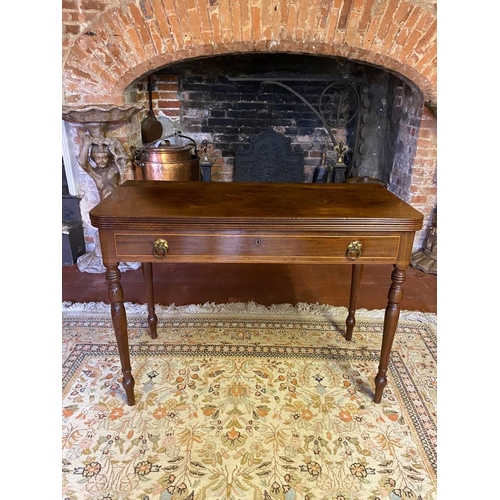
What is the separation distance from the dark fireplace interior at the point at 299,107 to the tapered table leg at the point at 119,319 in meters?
2.26

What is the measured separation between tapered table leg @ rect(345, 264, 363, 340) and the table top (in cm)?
44

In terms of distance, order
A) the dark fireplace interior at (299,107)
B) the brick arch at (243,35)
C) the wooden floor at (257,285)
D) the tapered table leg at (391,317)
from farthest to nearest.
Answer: the dark fireplace interior at (299,107) < the wooden floor at (257,285) < the brick arch at (243,35) < the tapered table leg at (391,317)

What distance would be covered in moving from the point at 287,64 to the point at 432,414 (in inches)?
110

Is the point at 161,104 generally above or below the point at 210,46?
below

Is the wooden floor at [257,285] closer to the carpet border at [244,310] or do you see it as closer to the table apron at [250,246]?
the carpet border at [244,310]

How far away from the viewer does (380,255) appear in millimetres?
1315

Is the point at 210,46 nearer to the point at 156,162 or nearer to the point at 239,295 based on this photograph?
the point at 156,162

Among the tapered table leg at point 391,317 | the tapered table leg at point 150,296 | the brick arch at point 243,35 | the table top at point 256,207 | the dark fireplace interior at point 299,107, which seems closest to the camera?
the table top at point 256,207

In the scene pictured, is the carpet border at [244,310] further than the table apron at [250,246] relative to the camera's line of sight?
Yes

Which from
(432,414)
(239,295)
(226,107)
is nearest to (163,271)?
(239,295)

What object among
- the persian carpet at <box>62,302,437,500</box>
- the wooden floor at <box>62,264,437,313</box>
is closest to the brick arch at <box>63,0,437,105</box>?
the wooden floor at <box>62,264,437,313</box>

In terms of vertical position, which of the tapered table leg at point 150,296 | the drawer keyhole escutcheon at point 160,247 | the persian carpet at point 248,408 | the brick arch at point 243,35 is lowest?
the persian carpet at point 248,408

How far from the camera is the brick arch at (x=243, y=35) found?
7.03ft

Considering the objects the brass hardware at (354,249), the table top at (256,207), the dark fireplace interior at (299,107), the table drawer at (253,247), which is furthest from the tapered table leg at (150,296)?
the dark fireplace interior at (299,107)
